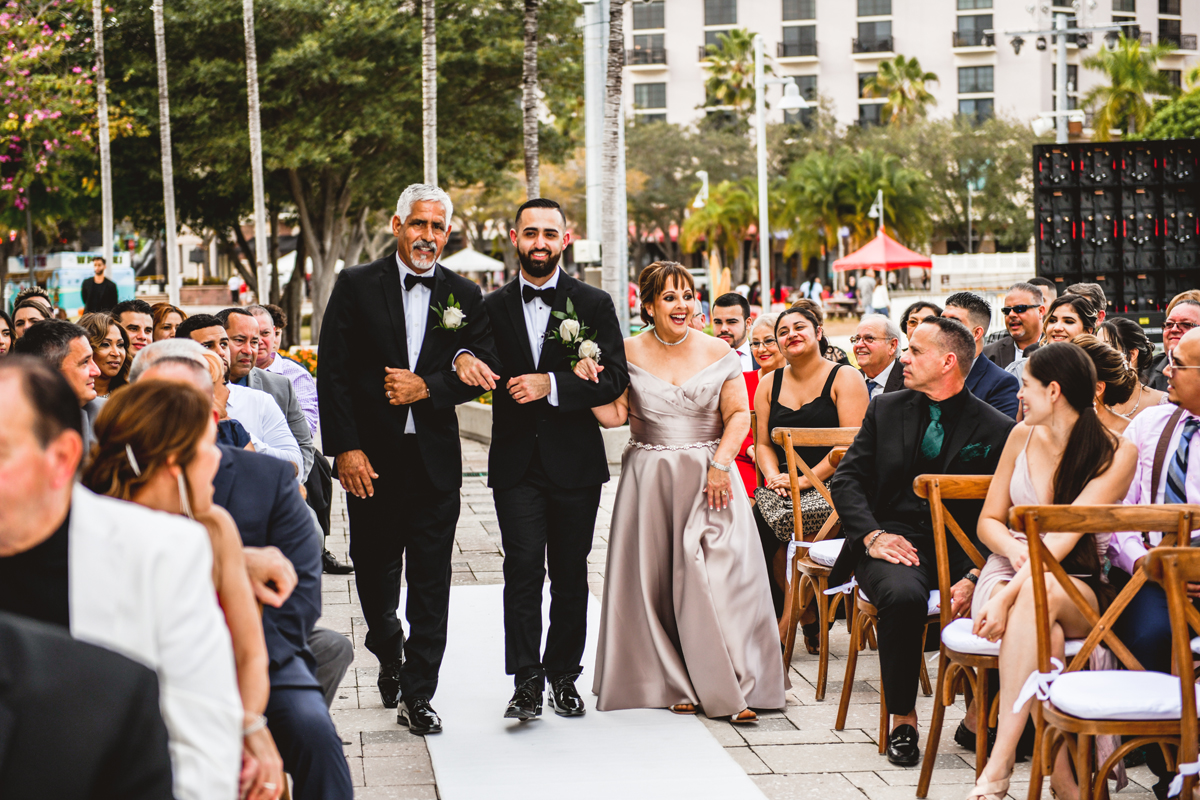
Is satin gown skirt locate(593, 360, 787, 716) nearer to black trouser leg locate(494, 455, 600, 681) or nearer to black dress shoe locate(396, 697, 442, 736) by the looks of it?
black trouser leg locate(494, 455, 600, 681)

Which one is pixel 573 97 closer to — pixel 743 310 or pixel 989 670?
pixel 743 310

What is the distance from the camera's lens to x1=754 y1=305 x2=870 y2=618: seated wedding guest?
651 centimetres

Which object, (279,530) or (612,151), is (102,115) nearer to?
(612,151)

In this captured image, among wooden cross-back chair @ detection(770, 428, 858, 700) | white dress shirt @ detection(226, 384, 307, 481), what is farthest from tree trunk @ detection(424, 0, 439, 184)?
wooden cross-back chair @ detection(770, 428, 858, 700)

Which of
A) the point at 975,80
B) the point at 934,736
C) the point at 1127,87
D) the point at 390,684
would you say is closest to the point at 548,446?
the point at 390,684

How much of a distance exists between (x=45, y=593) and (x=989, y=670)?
11.1ft

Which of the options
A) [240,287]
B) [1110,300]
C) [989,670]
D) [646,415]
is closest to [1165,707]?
[989,670]

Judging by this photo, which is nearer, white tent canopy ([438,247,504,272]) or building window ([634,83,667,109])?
white tent canopy ([438,247,504,272])

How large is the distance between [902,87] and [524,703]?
70749 mm

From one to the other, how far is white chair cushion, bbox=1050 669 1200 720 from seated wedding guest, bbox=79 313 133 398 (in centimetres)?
472

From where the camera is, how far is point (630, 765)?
4.85m

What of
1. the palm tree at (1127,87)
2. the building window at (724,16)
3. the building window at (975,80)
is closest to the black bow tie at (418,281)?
the palm tree at (1127,87)

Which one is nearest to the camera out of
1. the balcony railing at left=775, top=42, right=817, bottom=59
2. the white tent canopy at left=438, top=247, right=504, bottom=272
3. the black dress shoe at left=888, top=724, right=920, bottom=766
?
the black dress shoe at left=888, top=724, right=920, bottom=766

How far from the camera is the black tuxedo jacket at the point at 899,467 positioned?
17.3 ft
